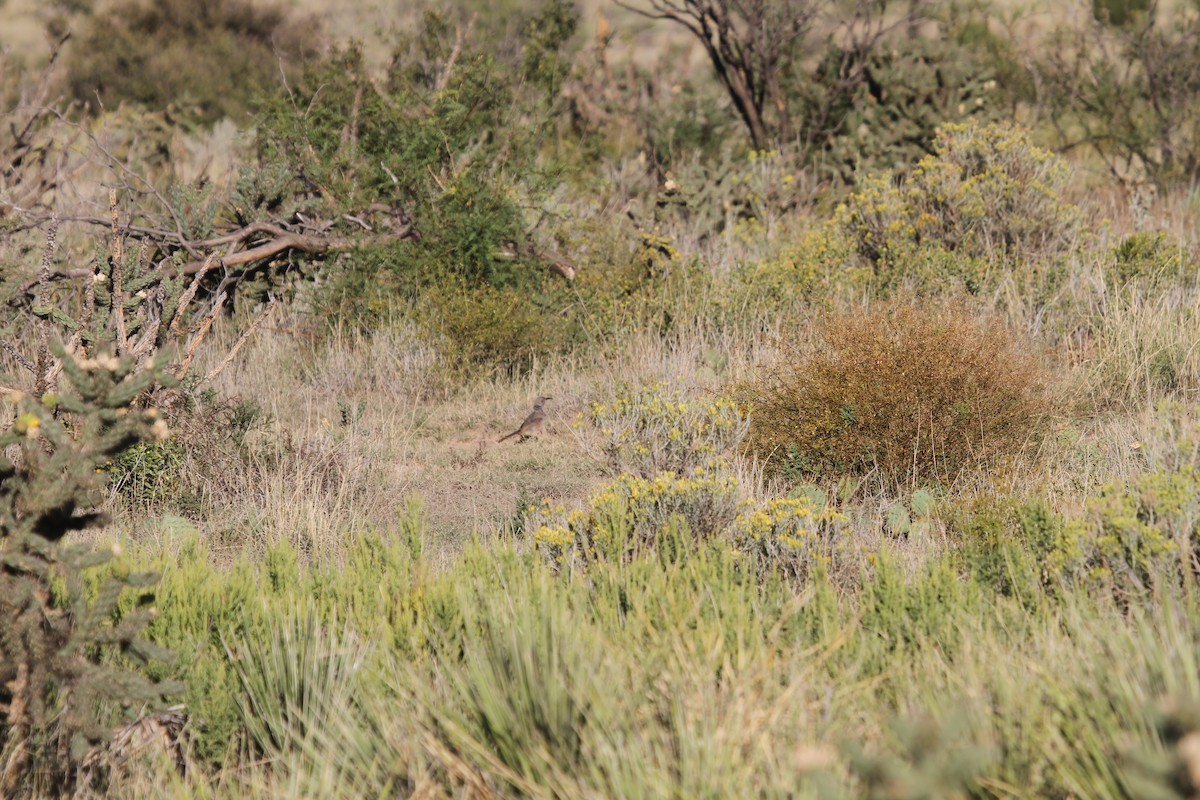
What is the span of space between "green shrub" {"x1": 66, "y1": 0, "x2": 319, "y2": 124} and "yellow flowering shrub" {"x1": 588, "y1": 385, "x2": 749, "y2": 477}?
13.9 m

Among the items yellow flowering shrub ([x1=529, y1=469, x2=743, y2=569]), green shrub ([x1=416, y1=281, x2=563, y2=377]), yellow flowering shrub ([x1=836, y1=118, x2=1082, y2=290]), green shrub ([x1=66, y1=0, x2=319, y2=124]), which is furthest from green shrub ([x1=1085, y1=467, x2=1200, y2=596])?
green shrub ([x1=66, y1=0, x2=319, y2=124])

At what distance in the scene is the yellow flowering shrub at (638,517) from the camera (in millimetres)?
3953

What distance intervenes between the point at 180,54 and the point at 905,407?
1770cm

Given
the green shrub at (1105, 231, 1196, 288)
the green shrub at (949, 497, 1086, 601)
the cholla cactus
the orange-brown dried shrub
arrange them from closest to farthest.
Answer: the cholla cactus < the green shrub at (949, 497, 1086, 601) < the orange-brown dried shrub < the green shrub at (1105, 231, 1196, 288)

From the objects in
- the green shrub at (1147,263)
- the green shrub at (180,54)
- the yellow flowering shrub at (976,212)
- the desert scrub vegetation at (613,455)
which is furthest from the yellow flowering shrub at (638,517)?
the green shrub at (180,54)

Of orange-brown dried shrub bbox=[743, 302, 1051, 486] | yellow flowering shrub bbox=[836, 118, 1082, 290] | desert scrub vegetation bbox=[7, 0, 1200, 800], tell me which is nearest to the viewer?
desert scrub vegetation bbox=[7, 0, 1200, 800]

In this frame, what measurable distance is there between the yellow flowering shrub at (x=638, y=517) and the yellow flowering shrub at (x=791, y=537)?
15 centimetres

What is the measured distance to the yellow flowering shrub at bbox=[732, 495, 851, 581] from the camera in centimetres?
392

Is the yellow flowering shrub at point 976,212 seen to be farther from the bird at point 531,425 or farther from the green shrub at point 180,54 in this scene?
the green shrub at point 180,54

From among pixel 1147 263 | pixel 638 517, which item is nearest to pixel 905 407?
pixel 638 517

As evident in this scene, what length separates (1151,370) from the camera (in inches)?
236

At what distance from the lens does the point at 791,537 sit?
3943 mm

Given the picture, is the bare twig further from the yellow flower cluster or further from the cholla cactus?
the yellow flower cluster

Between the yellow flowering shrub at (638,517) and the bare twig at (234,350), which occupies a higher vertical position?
the yellow flowering shrub at (638,517)
